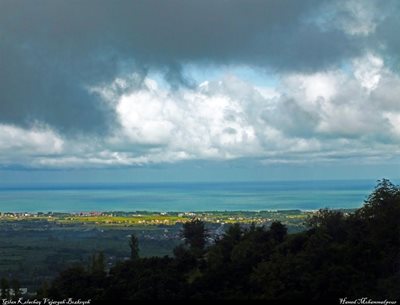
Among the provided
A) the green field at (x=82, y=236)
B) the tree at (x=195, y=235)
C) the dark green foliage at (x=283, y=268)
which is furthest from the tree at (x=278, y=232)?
the green field at (x=82, y=236)

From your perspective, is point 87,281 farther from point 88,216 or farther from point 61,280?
point 88,216

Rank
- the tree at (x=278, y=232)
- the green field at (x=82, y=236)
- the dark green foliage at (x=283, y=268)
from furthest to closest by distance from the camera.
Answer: the green field at (x=82, y=236)
the tree at (x=278, y=232)
the dark green foliage at (x=283, y=268)

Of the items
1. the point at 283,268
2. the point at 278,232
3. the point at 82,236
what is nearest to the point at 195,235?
the point at 278,232

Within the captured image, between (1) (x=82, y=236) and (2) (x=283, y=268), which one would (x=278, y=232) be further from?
(1) (x=82, y=236)

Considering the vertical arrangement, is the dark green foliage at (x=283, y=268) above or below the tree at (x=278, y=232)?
below

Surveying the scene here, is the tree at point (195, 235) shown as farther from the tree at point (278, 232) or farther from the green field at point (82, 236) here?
the tree at point (278, 232)

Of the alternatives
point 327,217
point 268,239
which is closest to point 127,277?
point 268,239

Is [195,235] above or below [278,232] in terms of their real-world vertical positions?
below

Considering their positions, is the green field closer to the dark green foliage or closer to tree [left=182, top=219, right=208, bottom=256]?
tree [left=182, top=219, right=208, bottom=256]
